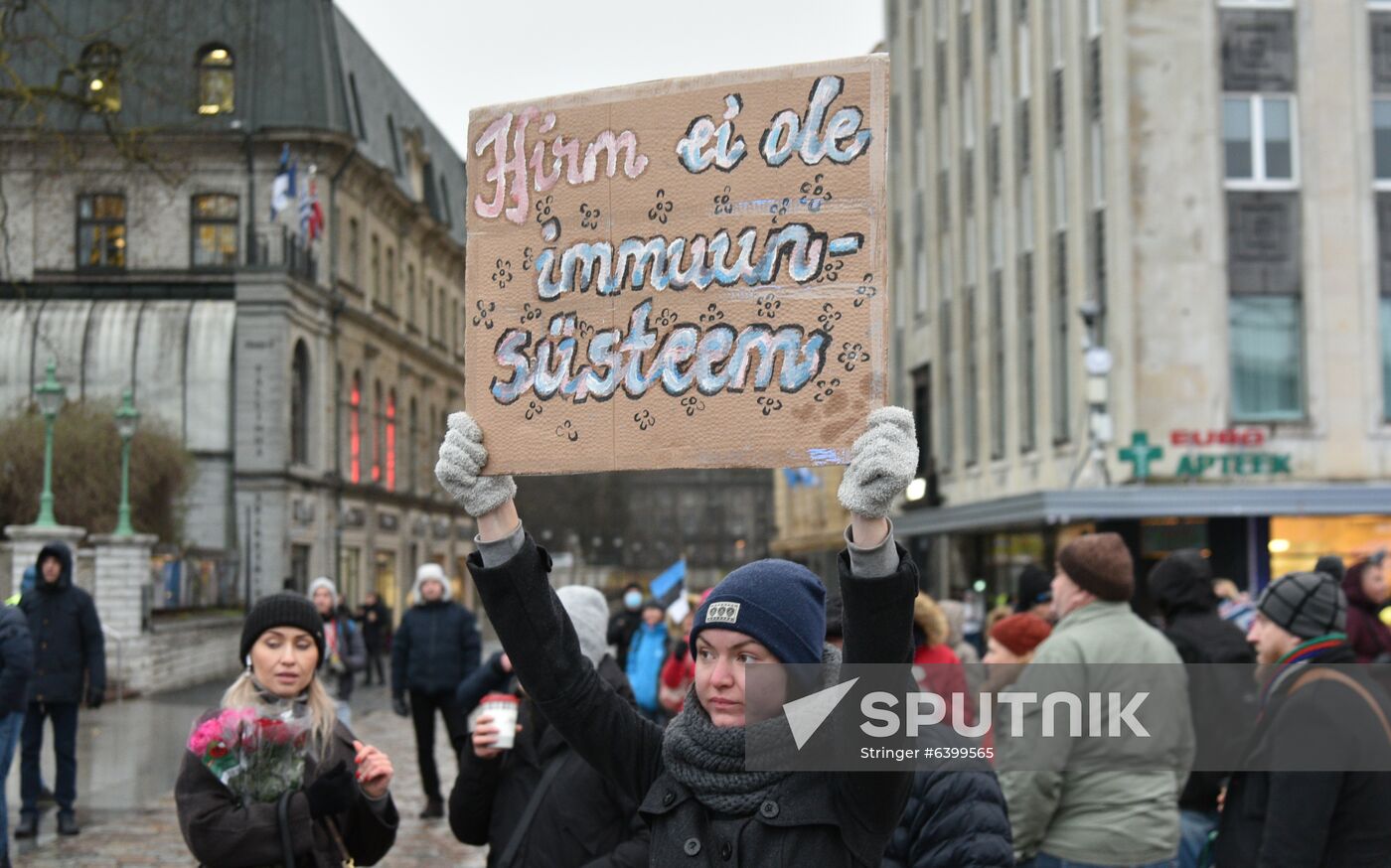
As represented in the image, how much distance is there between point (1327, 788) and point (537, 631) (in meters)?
2.38

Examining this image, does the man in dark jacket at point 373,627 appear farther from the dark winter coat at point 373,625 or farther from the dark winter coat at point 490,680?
the dark winter coat at point 490,680

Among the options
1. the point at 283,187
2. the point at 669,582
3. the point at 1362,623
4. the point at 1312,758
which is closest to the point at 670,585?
the point at 669,582

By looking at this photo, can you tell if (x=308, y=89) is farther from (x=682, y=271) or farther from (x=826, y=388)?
(x=826, y=388)

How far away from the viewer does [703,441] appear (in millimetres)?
3943

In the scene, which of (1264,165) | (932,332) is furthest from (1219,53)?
(932,332)

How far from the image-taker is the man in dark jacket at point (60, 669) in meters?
13.2

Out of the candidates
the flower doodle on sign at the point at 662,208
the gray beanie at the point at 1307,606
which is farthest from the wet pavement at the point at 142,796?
the flower doodle on sign at the point at 662,208

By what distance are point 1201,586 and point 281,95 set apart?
1631 inches

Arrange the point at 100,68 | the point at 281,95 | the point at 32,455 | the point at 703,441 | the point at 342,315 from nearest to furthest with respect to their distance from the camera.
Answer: the point at 703,441, the point at 100,68, the point at 32,455, the point at 281,95, the point at 342,315

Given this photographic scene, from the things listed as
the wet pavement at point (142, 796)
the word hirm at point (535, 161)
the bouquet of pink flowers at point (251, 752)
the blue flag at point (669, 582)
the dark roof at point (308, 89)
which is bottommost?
the wet pavement at point (142, 796)

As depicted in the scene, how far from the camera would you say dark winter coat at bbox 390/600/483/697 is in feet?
46.2

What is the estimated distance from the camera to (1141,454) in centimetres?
2778

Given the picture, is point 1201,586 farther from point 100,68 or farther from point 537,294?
point 100,68

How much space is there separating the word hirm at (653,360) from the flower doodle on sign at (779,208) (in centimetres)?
26
